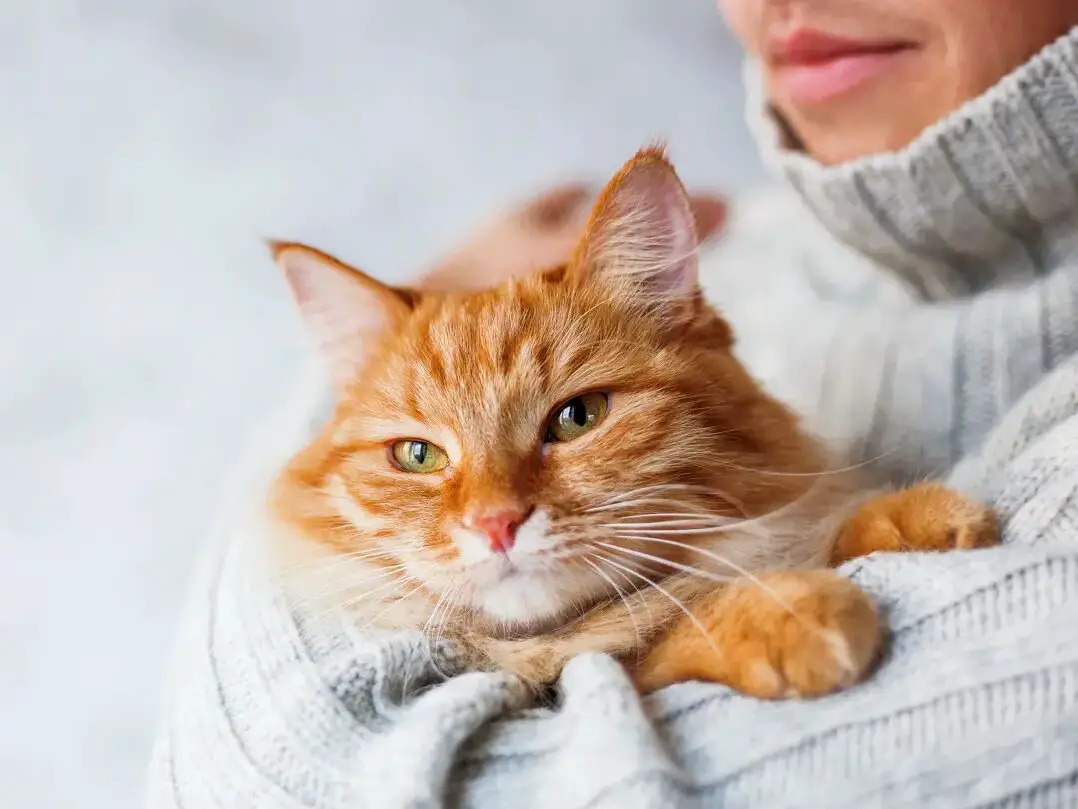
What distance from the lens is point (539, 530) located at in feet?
3.35

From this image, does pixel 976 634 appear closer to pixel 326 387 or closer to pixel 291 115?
pixel 326 387

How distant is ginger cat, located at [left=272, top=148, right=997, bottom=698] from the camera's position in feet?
3.36

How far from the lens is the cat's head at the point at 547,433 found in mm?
1058

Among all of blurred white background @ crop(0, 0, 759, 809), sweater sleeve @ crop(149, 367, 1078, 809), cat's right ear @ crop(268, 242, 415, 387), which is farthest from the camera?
blurred white background @ crop(0, 0, 759, 809)

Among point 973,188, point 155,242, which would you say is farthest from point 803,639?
point 155,242

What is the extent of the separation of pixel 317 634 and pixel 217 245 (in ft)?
4.28

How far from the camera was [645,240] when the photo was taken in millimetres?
1206

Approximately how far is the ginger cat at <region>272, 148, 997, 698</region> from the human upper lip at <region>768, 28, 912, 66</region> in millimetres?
499

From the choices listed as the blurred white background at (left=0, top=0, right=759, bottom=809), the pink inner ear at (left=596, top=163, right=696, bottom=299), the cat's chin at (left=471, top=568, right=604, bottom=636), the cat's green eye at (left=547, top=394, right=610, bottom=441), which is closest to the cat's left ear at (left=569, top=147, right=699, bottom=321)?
the pink inner ear at (left=596, top=163, right=696, bottom=299)

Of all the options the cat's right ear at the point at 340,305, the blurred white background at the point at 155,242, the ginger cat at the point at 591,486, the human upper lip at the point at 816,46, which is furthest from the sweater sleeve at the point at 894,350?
the blurred white background at the point at 155,242

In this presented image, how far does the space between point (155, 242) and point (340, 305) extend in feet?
3.08

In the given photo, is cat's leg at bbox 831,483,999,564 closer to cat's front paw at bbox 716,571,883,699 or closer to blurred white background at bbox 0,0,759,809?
cat's front paw at bbox 716,571,883,699

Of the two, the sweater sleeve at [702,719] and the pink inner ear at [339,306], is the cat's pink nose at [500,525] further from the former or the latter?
the pink inner ear at [339,306]

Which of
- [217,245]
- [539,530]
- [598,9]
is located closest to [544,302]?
[539,530]
